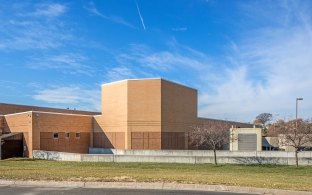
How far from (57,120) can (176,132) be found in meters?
16.5

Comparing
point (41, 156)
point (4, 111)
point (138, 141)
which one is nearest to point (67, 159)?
point (41, 156)

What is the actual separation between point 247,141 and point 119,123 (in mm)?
23934

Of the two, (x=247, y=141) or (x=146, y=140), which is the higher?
(x=146, y=140)

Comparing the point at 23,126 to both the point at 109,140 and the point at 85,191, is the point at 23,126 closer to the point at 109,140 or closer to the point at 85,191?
the point at 109,140

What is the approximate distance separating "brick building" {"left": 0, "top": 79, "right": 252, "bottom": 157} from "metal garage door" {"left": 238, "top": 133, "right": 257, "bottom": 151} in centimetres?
1321

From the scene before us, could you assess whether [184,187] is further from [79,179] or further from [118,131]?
[118,131]

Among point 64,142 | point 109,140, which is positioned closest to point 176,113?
point 109,140

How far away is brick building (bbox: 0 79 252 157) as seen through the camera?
4812cm

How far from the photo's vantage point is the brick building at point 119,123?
48.1 m

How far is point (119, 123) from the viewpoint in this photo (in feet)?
179

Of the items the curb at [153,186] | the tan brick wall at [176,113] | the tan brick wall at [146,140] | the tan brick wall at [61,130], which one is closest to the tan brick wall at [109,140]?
the tan brick wall at [61,130]

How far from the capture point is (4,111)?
6456 cm

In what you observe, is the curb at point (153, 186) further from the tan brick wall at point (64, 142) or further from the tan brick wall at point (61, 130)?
the tan brick wall at point (64, 142)

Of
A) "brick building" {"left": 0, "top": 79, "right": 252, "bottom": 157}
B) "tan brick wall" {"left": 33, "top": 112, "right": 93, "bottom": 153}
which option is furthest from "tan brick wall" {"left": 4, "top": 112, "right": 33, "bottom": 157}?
"tan brick wall" {"left": 33, "top": 112, "right": 93, "bottom": 153}
